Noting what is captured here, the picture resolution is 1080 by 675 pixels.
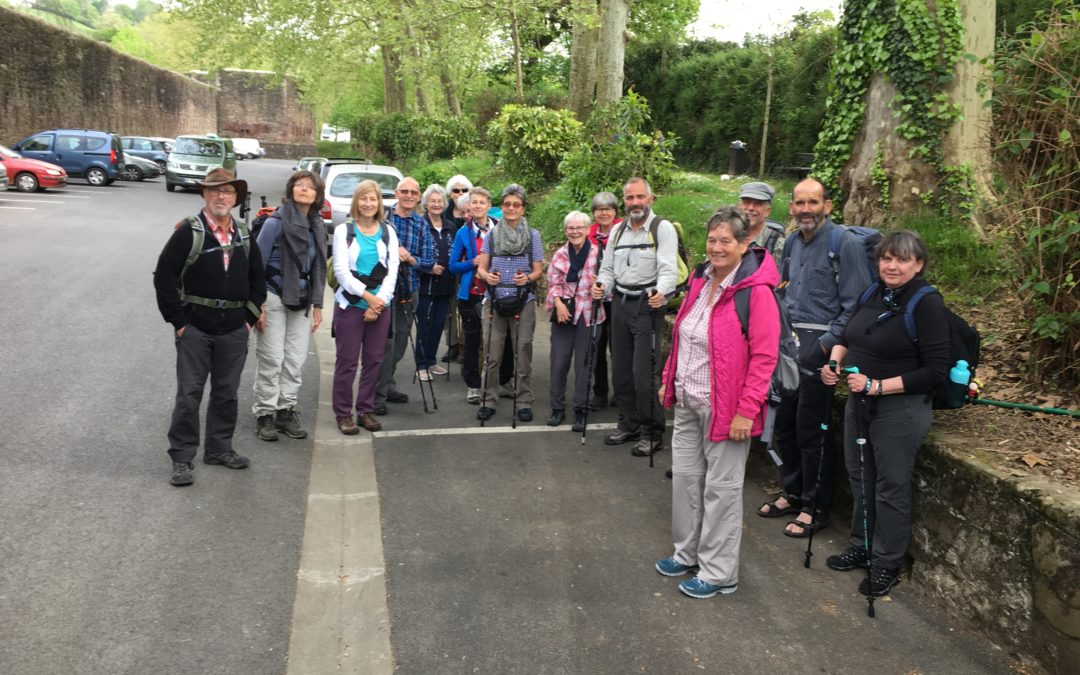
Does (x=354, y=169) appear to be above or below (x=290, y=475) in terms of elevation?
above

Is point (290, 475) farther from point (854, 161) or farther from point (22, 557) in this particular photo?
point (854, 161)

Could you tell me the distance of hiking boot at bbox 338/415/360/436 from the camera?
703cm

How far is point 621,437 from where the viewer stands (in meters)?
7.10

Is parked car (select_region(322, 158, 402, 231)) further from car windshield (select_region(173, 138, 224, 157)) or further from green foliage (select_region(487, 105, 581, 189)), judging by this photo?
car windshield (select_region(173, 138, 224, 157))

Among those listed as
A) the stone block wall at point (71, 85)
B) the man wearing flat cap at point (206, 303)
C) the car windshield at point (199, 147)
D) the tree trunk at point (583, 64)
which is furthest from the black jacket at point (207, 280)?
the stone block wall at point (71, 85)

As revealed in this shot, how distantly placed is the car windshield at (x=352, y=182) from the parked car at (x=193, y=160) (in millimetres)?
13028

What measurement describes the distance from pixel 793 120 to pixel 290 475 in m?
14.8

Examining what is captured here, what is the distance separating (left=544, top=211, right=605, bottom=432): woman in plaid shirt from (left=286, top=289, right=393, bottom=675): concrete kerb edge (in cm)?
174

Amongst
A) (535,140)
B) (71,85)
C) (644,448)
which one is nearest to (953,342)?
(644,448)

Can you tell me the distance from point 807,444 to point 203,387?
4000mm

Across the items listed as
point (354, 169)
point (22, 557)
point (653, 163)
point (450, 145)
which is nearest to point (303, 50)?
point (450, 145)

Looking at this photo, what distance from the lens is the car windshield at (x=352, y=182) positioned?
17328mm

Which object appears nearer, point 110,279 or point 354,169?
point 110,279

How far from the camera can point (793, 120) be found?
18.0m
